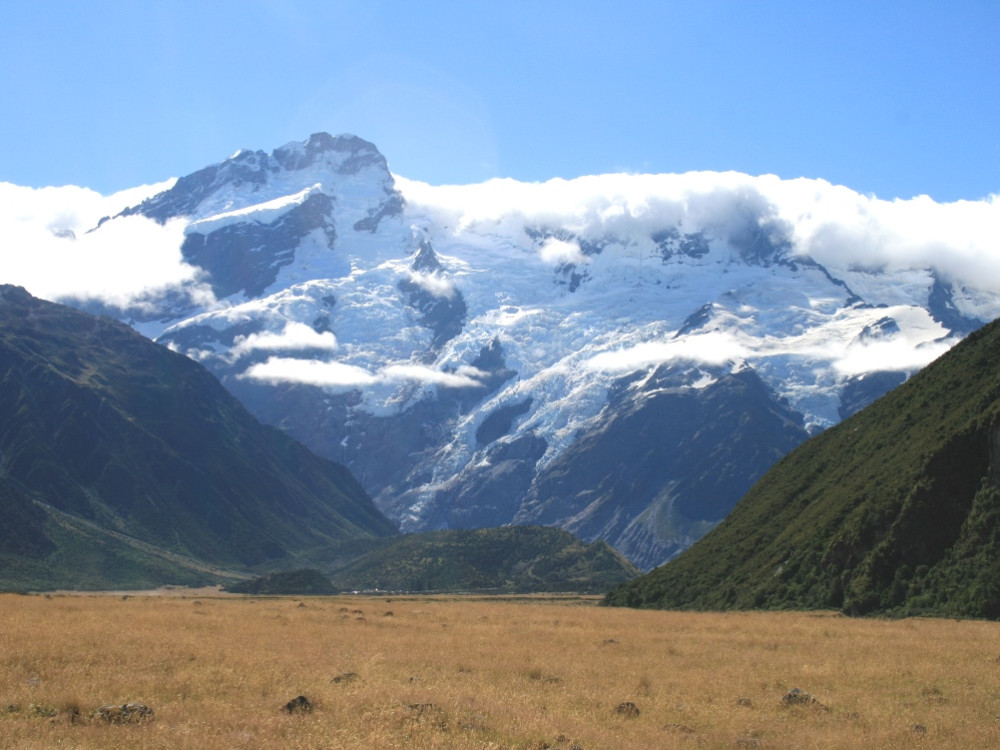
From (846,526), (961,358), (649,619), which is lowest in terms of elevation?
(649,619)

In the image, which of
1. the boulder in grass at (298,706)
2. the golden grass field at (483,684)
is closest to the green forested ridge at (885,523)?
the golden grass field at (483,684)

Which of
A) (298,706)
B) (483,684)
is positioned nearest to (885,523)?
(483,684)

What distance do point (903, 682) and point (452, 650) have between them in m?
16.5

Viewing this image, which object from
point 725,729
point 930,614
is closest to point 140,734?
point 725,729

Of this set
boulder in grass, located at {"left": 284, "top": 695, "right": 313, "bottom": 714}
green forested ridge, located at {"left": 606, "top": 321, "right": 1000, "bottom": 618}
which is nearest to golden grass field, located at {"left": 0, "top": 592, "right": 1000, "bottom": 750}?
boulder in grass, located at {"left": 284, "top": 695, "right": 313, "bottom": 714}

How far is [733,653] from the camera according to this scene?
137 ft

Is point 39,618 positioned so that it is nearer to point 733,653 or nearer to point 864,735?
point 733,653

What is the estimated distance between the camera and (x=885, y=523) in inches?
2778

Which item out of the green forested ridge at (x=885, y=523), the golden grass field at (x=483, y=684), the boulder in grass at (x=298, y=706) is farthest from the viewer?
the green forested ridge at (x=885, y=523)

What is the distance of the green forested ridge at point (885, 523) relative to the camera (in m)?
63.3

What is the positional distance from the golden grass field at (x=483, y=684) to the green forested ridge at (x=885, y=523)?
45.5 ft

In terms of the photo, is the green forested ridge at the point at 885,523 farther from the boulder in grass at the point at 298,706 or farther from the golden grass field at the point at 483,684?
the boulder in grass at the point at 298,706

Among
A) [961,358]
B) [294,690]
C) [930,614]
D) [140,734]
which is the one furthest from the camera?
[961,358]

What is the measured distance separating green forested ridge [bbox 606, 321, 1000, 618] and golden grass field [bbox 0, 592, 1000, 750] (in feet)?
45.5
